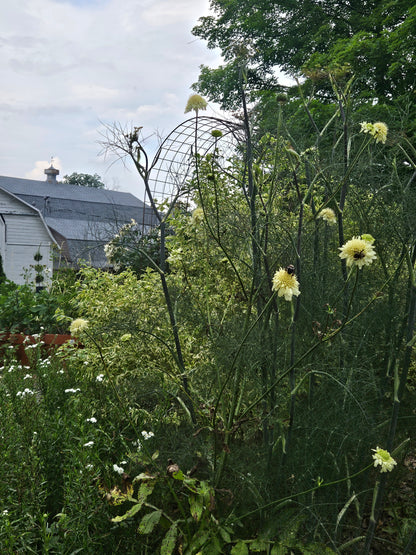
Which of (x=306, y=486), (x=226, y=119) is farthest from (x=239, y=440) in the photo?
(x=226, y=119)

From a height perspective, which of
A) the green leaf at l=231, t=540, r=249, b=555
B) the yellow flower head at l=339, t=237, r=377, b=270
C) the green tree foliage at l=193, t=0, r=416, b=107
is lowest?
the green leaf at l=231, t=540, r=249, b=555

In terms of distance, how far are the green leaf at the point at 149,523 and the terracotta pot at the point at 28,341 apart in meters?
3.54

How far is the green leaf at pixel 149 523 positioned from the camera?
1813mm

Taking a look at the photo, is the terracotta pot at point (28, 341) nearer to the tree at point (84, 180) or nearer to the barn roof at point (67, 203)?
the barn roof at point (67, 203)

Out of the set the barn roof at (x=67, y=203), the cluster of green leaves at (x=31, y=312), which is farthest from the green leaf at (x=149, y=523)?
the barn roof at (x=67, y=203)

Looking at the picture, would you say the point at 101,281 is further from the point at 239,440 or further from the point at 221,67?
the point at 221,67

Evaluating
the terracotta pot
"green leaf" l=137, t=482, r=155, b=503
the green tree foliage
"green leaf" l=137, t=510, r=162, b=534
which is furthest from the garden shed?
"green leaf" l=137, t=510, r=162, b=534

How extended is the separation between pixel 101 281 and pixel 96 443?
2.90m

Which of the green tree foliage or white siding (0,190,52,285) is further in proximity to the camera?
white siding (0,190,52,285)

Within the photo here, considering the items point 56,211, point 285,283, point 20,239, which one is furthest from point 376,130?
point 56,211

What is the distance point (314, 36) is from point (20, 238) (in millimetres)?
16275

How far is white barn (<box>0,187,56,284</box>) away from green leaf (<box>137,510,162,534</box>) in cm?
2244

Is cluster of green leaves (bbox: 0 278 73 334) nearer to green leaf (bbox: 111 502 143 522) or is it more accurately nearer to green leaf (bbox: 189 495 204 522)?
green leaf (bbox: 111 502 143 522)

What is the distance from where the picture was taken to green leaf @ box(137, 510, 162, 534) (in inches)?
71.4
